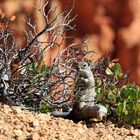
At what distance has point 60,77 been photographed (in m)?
5.88

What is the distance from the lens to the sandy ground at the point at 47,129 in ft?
15.3

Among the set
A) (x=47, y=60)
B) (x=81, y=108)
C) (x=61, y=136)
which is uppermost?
(x=47, y=60)

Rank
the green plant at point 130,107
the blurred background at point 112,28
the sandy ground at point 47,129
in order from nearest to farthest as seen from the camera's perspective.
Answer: the sandy ground at point 47,129 → the green plant at point 130,107 → the blurred background at point 112,28

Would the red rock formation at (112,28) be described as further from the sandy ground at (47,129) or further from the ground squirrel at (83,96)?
the sandy ground at (47,129)

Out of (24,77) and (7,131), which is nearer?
(7,131)

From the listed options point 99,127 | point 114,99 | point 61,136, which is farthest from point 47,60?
point 61,136

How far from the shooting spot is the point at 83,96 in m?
5.75

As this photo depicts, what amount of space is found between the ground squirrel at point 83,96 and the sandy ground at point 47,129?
166 millimetres

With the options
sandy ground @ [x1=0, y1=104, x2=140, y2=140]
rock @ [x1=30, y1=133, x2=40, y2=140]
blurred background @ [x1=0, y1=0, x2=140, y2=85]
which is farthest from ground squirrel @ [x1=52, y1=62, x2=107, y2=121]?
blurred background @ [x1=0, y1=0, x2=140, y2=85]

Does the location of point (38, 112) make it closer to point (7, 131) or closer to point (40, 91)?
point (40, 91)

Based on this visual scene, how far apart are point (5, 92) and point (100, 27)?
4.15m

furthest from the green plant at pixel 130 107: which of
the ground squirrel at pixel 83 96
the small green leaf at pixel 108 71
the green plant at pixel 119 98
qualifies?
the small green leaf at pixel 108 71

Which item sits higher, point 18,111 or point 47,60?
point 47,60

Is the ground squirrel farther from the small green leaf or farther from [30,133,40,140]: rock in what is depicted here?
[30,133,40,140]: rock
